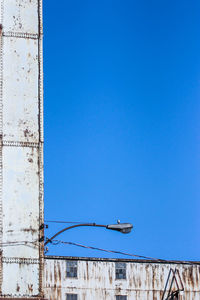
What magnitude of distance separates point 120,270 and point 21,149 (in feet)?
100

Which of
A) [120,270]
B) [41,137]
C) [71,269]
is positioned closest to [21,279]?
[41,137]

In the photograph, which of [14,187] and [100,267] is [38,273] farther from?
[100,267]

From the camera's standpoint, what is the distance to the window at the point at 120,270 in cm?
5312

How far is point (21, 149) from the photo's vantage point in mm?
24141

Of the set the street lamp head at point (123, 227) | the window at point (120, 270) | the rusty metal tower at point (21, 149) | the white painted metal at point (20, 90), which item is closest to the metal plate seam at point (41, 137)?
the rusty metal tower at point (21, 149)

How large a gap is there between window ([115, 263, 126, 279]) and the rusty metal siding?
0.22 m

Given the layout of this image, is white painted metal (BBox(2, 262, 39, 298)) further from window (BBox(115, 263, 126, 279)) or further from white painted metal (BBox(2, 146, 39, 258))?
window (BBox(115, 263, 126, 279))

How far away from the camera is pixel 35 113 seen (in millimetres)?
24531

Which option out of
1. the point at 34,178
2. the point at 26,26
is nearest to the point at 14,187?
the point at 34,178

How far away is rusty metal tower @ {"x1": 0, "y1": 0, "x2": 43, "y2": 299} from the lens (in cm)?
2316

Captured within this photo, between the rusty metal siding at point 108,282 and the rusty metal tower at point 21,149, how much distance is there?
2915 centimetres

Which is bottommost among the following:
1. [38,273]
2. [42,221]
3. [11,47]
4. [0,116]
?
[38,273]

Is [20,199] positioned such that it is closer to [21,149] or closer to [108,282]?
[21,149]

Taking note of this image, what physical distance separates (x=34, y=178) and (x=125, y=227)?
3.28 m
